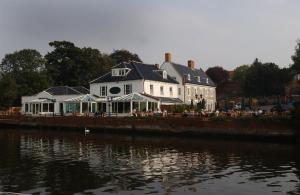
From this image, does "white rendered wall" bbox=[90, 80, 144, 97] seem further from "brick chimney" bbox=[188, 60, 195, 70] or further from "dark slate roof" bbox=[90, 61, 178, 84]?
"brick chimney" bbox=[188, 60, 195, 70]

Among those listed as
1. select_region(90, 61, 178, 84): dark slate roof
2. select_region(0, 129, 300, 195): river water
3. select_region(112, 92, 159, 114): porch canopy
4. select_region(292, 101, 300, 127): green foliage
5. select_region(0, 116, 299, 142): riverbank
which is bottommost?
select_region(0, 129, 300, 195): river water

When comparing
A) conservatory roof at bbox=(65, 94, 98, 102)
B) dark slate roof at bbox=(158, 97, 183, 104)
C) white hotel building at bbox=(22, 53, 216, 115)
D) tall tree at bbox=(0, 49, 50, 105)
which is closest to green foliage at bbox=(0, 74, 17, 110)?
white hotel building at bbox=(22, 53, 216, 115)

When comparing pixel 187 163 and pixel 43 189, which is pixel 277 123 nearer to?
pixel 187 163

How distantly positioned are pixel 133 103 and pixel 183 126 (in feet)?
48.5

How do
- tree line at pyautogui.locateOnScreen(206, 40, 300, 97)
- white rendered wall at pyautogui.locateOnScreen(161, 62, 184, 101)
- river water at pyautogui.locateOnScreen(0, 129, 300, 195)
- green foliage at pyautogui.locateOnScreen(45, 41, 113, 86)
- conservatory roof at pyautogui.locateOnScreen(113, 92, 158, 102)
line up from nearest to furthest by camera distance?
1. river water at pyautogui.locateOnScreen(0, 129, 300, 195)
2. conservatory roof at pyautogui.locateOnScreen(113, 92, 158, 102)
3. white rendered wall at pyautogui.locateOnScreen(161, 62, 184, 101)
4. tree line at pyautogui.locateOnScreen(206, 40, 300, 97)
5. green foliage at pyautogui.locateOnScreen(45, 41, 113, 86)

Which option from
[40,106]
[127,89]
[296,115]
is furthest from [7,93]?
[296,115]

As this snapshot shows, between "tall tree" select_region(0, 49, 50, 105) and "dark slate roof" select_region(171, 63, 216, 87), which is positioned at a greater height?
"tall tree" select_region(0, 49, 50, 105)

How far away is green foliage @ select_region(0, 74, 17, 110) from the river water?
1649 inches

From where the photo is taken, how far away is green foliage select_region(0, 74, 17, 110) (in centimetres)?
7462

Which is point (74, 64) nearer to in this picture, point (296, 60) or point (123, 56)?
point (123, 56)

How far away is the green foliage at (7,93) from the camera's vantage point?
74.6 meters

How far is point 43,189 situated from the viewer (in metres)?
17.7

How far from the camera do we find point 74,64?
8925cm

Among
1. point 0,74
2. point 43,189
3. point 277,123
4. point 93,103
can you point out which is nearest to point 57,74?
point 0,74
